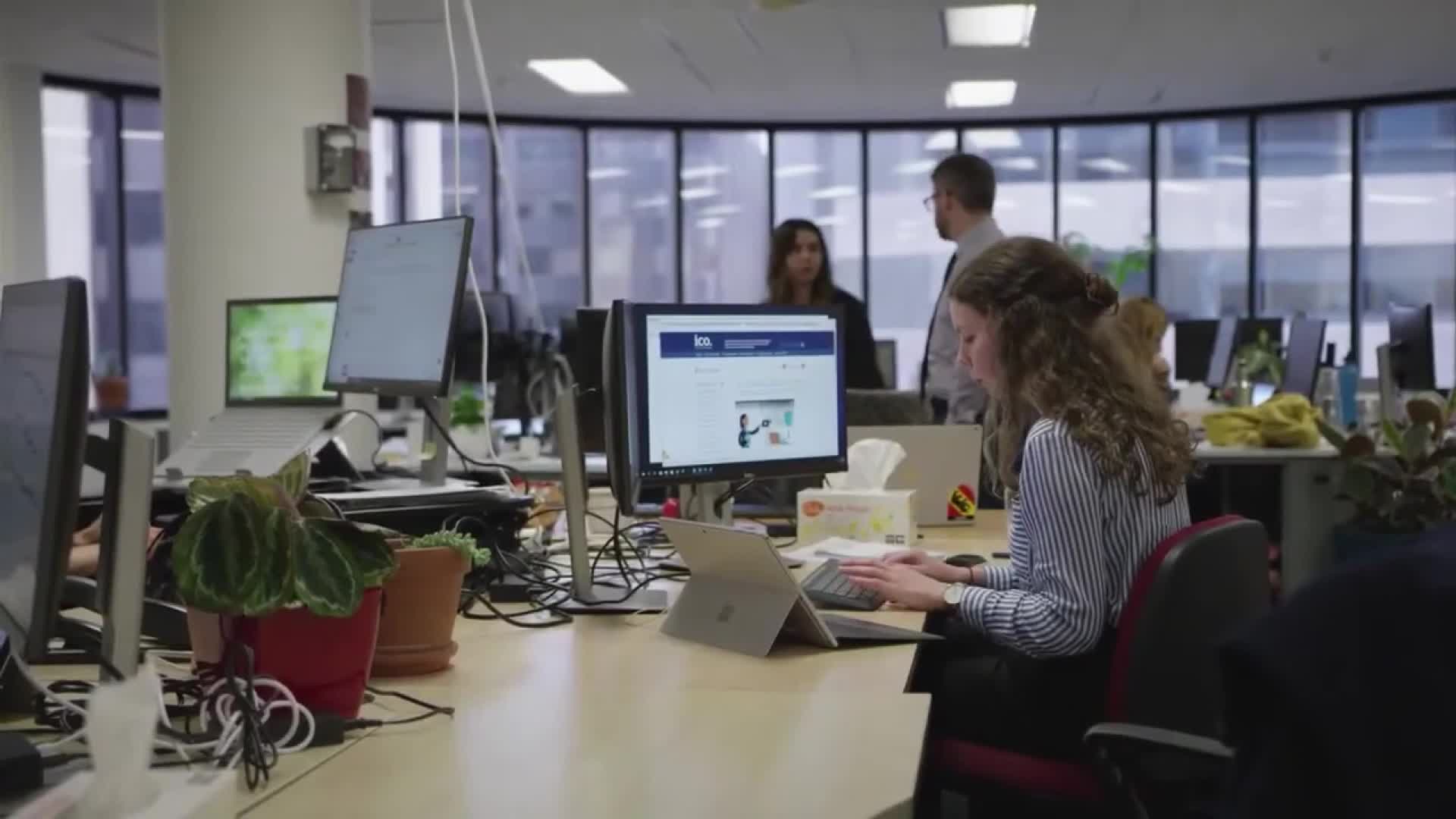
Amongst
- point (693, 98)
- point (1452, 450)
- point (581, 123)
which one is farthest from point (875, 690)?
point (581, 123)

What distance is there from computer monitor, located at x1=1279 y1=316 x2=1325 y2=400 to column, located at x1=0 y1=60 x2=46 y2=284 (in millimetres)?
6195

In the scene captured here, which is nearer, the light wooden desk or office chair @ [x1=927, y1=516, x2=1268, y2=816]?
the light wooden desk

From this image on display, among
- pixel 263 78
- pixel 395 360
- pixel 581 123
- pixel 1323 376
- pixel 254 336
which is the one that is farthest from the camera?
pixel 581 123

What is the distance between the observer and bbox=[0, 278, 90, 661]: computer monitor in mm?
1114

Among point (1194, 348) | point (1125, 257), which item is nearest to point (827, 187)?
point (1125, 257)

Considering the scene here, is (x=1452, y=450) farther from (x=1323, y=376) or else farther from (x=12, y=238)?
(x=12, y=238)

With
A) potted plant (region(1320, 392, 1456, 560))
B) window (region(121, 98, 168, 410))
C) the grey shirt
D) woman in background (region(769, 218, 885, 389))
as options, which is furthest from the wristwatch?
window (region(121, 98, 168, 410))

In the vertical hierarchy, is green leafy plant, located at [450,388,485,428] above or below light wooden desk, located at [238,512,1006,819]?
above

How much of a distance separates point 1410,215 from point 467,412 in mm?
7147

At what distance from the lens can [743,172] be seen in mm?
9859

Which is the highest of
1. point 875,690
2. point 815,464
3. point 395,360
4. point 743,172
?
point 743,172

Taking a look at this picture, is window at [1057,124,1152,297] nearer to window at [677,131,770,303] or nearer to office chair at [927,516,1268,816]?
window at [677,131,770,303]

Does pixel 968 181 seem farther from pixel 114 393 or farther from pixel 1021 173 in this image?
pixel 1021 173

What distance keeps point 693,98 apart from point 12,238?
3898 mm
